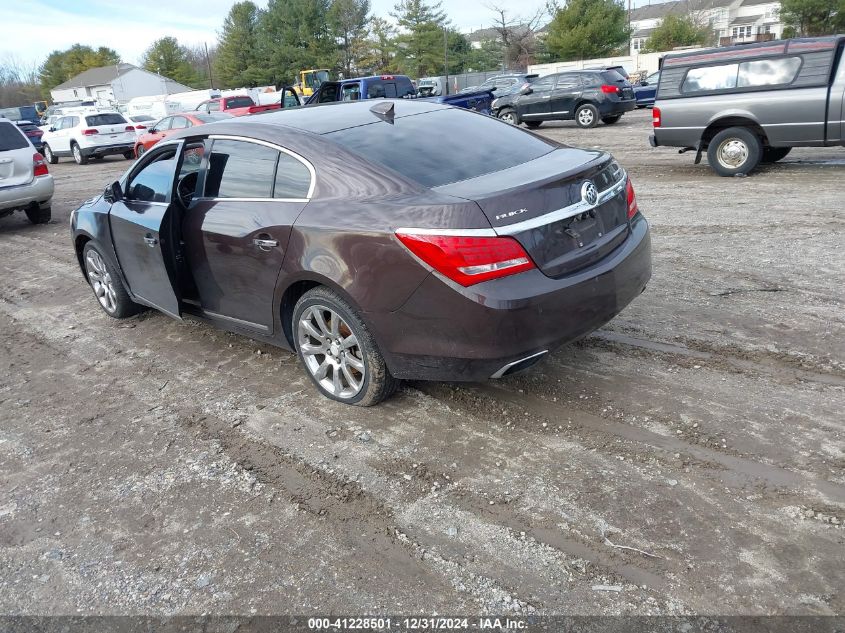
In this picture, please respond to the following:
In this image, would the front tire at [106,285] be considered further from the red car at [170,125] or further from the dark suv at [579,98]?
the dark suv at [579,98]

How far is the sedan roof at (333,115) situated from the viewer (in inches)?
164

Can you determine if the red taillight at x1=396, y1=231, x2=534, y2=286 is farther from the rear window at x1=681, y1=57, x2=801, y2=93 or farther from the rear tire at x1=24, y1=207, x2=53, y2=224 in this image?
the rear tire at x1=24, y1=207, x2=53, y2=224

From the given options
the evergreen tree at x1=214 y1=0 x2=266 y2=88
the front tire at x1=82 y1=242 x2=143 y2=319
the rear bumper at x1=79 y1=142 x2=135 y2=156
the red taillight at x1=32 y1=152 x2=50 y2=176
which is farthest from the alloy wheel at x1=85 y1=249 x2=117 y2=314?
the evergreen tree at x1=214 y1=0 x2=266 y2=88

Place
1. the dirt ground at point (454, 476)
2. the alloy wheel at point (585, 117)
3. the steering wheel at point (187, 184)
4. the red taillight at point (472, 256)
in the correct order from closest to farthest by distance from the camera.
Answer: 1. the dirt ground at point (454, 476)
2. the red taillight at point (472, 256)
3. the steering wheel at point (187, 184)
4. the alloy wheel at point (585, 117)

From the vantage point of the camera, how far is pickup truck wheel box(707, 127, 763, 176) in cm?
1032

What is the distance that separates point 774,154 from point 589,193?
30.8 ft

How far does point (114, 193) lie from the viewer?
5480mm

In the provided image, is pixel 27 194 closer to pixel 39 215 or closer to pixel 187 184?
pixel 39 215

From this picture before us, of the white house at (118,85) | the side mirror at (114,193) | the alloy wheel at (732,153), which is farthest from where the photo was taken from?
the white house at (118,85)

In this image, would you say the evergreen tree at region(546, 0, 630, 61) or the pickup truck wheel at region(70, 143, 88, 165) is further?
the evergreen tree at region(546, 0, 630, 61)

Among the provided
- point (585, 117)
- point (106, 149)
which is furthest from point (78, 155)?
point (585, 117)

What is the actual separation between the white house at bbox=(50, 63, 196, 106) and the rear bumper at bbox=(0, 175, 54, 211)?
267 feet

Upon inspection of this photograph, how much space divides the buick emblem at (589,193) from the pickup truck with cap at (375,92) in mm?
17011

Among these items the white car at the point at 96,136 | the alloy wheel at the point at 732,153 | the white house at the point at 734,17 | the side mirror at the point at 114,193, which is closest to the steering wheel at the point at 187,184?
the side mirror at the point at 114,193
